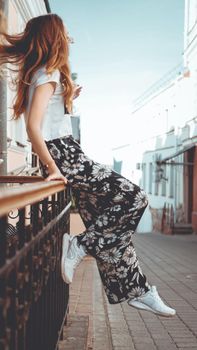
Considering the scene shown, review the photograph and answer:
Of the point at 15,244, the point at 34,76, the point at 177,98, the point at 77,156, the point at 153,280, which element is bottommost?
the point at 153,280

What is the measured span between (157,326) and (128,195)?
2536 millimetres

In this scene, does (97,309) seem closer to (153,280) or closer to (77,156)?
(153,280)

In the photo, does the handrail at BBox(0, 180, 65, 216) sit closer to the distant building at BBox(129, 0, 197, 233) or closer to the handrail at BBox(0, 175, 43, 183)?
the handrail at BBox(0, 175, 43, 183)

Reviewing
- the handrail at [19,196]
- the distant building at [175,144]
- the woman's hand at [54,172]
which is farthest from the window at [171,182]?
the handrail at [19,196]

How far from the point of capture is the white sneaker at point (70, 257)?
9.91 ft

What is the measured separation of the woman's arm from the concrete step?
1474 millimetres

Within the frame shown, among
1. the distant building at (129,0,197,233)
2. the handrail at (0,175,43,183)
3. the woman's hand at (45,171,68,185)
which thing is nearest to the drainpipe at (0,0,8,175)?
the handrail at (0,175,43,183)

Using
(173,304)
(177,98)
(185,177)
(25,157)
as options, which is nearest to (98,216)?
(173,304)

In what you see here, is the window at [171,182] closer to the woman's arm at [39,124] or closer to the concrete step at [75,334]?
the concrete step at [75,334]

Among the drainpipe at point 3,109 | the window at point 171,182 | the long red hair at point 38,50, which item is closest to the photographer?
the long red hair at point 38,50

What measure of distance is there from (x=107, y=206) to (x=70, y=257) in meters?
0.33

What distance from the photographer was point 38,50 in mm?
3016

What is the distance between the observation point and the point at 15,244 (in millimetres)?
1757

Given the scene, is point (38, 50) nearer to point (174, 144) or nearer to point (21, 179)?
point (21, 179)
